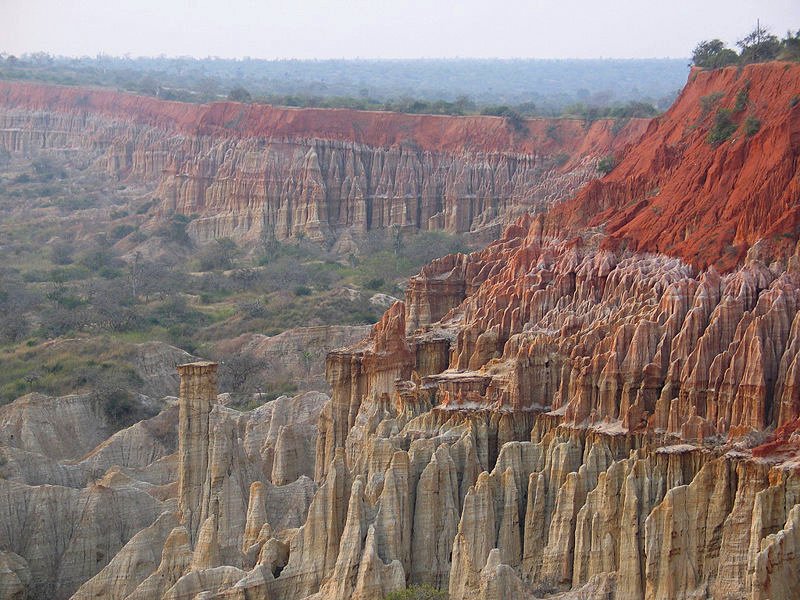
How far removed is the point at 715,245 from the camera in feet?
133

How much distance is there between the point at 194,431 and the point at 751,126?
17.0 m

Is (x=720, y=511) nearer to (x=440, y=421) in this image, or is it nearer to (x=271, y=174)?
(x=440, y=421)

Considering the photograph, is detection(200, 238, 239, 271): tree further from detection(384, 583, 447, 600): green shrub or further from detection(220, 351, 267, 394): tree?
detection(384, 583, 447, 600): green shrub

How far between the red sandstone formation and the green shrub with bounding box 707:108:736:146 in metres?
0.25

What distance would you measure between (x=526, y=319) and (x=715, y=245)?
5.98m

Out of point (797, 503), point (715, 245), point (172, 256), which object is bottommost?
point (172, 256)

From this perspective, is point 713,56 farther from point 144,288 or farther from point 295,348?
point 144,288

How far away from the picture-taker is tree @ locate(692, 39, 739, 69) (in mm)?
64500

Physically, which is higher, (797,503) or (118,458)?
(797,503)

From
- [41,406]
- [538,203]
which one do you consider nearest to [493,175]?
[538,203]

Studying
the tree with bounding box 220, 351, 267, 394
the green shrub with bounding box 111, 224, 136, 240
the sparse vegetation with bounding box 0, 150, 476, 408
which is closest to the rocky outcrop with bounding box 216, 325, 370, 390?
the tree with bounding box 220, 351, 267, 394

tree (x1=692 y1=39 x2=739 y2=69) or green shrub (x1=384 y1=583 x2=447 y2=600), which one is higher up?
tree (x1=692 y1=39 x2=739 y2=69)

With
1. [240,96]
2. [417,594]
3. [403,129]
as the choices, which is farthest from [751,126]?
[240,96]

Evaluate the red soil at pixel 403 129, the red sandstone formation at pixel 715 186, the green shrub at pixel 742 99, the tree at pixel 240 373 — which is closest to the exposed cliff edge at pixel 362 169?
the red soil at pixel 403 129
